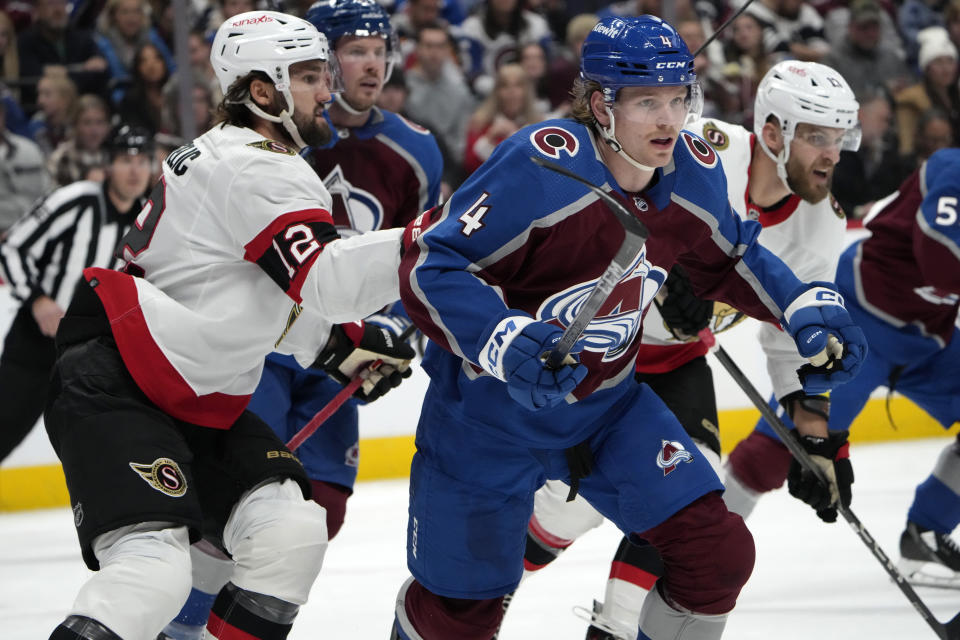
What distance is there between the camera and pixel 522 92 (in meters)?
5.82

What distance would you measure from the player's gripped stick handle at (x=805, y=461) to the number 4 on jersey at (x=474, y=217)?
3.09 ft

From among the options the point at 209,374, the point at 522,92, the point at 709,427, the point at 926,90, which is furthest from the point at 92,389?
the point at 926,90

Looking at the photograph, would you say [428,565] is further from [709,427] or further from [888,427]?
[888,427]

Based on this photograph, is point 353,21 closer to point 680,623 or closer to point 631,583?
point 631,583

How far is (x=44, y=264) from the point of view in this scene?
14.6 ft

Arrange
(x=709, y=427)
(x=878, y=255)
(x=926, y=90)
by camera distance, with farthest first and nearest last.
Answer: (x=926, y=90), (x=878, y=255), (x=709, y=427)

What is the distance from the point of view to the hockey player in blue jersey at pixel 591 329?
2.19m

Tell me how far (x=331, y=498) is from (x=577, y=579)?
0.97 m

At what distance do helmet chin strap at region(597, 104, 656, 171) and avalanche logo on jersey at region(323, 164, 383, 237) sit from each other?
117 centimetres

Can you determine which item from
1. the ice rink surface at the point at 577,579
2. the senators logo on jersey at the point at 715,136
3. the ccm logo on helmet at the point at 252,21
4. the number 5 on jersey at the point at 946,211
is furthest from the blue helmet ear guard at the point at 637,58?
the ice rink surface at the point at 577,579

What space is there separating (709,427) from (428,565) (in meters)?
0.95

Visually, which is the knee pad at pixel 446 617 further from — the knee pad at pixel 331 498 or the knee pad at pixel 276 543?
the knee pad at pixel 331 498

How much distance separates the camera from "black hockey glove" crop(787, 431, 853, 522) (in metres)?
2.93

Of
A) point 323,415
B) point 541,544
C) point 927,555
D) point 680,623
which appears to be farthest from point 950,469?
point 323,415
